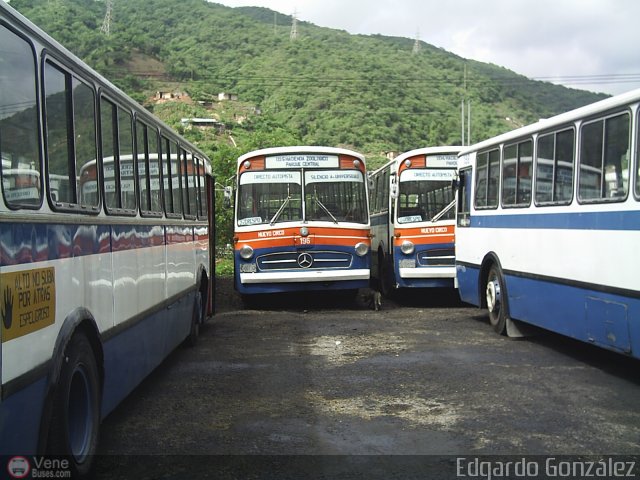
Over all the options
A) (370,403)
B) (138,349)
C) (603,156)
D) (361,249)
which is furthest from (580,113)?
(361,249)

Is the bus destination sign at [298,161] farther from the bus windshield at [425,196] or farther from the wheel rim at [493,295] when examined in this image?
the wheel rim at [493,295]

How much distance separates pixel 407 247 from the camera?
15.6 metres

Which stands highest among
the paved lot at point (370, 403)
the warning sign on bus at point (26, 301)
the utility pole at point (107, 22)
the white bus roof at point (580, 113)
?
the utility pole at point (107, 22)

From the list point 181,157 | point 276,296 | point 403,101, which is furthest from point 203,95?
point 181,157

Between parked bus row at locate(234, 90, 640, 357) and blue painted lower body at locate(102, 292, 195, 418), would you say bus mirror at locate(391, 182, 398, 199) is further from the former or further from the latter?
blue painted lower body at locate(102, 292, 195, 418)

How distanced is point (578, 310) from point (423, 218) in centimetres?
754

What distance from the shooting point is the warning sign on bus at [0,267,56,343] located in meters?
3.51

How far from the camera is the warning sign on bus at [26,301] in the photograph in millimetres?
3514

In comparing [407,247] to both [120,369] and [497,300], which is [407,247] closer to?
[497,300]

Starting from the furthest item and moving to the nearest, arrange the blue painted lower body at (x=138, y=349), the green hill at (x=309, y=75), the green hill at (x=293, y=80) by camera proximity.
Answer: the green hill at (x=309, y=75)
the green hill at (x=293, y=80)
the blue painted lower body at (x=138, y=349)

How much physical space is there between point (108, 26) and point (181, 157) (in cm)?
10217

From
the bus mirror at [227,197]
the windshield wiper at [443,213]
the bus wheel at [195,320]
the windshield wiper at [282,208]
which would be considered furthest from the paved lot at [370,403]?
the windshield wiper at [443,213]

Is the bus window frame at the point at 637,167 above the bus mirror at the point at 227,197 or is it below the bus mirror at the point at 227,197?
above

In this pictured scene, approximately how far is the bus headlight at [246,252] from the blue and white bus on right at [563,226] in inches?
158
